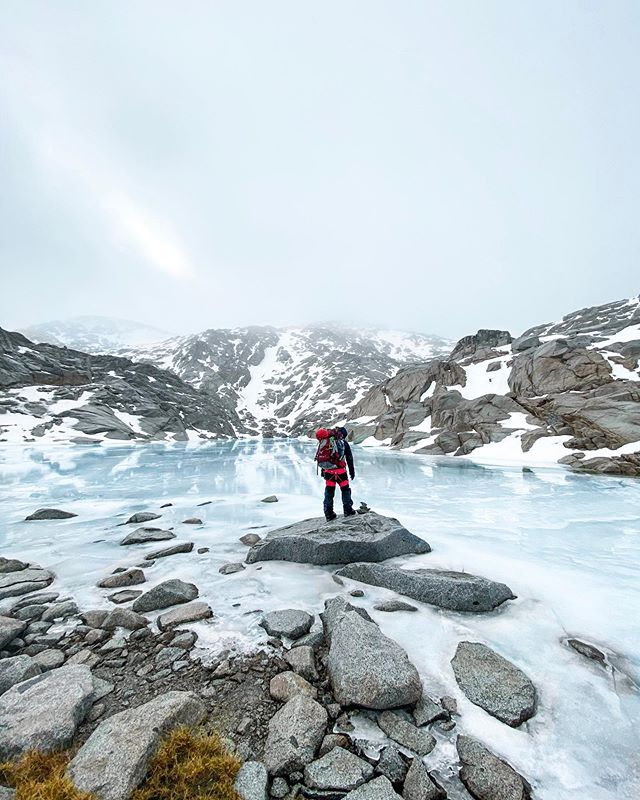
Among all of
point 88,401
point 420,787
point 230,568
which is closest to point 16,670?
point 230,568

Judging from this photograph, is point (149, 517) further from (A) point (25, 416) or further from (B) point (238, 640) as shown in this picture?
(A) point (25, 416)

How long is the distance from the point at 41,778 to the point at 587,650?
6.03m

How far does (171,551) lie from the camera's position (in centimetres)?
855

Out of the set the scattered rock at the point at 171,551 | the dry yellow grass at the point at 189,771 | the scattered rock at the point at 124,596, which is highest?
the dry yellow grass at the point at 189,771

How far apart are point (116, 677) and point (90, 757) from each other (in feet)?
4.96

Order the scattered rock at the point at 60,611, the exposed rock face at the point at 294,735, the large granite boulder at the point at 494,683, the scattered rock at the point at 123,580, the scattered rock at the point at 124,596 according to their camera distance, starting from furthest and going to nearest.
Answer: the scattered rock at the point at 123,580 → the scattered rock at the point at 124,596 → the scattered rock at the point at 60,611 → the large granite boulder at the point at 494,683 → the exposed rock face at the point at 294,735

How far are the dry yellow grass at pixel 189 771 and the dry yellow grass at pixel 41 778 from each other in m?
0.44

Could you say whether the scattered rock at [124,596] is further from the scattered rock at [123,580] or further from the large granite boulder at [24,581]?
A: the large granite boulder at [24,581]

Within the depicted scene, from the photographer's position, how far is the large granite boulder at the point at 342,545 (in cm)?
777

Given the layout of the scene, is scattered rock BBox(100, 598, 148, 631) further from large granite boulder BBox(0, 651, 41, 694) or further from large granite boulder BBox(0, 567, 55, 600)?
large granite boulder BBox(0, 567, 55, 600)

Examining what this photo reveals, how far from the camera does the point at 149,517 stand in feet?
39.7

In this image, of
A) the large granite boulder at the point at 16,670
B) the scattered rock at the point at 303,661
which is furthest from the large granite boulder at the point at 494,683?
the large granite boulder at the point at 16,670

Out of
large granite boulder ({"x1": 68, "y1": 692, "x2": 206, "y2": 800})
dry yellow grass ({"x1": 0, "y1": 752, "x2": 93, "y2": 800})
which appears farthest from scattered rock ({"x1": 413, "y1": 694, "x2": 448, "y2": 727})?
dry yellow grass ({"x1": 0, "y1": 752, "x2": 93, "y2": 800})

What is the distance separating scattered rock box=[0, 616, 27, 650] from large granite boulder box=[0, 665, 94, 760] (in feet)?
4.41
